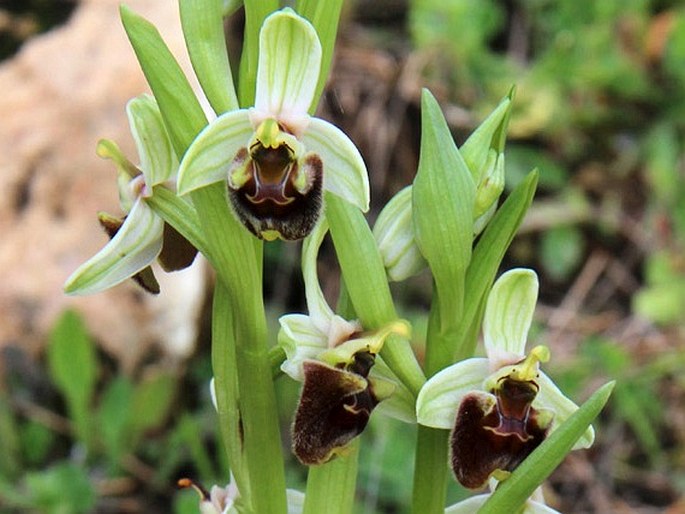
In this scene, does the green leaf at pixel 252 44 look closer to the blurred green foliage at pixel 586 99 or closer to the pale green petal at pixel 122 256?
the pale green petal at pixel 122 256

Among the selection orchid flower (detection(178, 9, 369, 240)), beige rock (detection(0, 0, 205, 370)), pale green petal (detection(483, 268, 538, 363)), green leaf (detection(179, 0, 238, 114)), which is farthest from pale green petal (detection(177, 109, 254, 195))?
beige rock (detection(0, 0, 205, 370))

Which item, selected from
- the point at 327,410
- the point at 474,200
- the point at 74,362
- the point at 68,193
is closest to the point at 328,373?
the point at 327,410

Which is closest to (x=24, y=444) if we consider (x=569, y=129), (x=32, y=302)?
(x=32, y=302)

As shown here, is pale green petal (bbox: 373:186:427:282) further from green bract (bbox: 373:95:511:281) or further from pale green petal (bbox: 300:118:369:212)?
pale green petal (bbox: 300:118:369:212)

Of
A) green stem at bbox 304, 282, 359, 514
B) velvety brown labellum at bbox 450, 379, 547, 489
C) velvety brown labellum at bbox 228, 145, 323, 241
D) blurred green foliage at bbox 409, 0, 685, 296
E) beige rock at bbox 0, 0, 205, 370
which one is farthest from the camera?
blurred green foliage at bbox 409, 0, 685, 296

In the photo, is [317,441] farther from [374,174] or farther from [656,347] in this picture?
[374,174]

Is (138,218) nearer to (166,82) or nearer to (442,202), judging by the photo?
(166,82)

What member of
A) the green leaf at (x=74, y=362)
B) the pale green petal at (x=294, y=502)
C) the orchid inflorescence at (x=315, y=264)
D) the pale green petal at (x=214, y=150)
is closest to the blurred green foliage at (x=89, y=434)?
the green leaf at (x=74, y=362)
